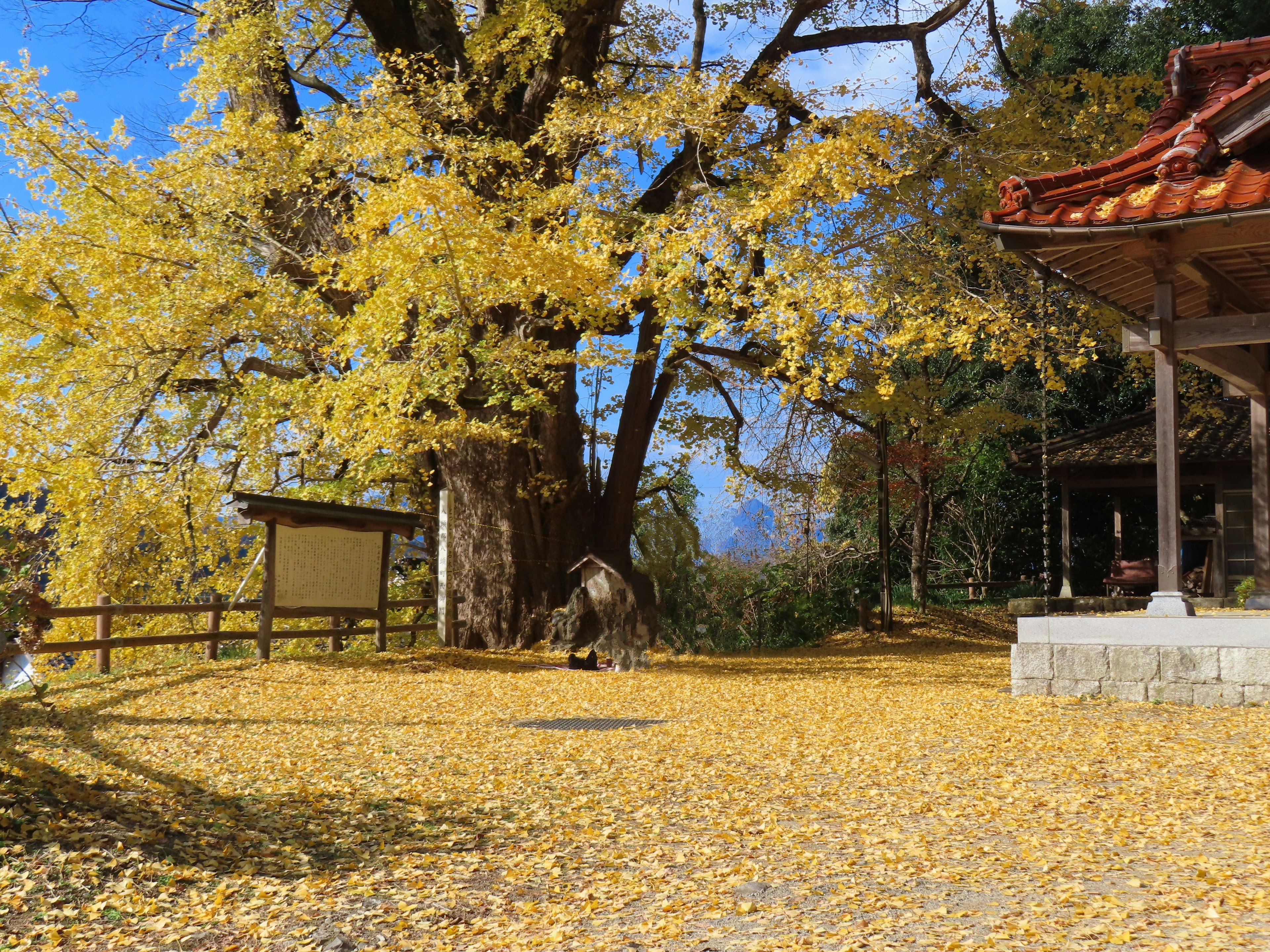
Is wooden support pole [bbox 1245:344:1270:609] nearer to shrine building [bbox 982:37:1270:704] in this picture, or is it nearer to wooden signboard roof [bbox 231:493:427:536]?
shrine building [bbox 982:37:1270:704]

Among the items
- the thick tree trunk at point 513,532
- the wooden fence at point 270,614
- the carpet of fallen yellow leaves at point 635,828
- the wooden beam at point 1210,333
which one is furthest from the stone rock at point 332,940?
the thick tree trunk at point 513,532

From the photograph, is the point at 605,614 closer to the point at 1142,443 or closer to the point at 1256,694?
the point at 1256,694

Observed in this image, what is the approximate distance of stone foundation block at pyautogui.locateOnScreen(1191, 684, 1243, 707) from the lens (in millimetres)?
7500

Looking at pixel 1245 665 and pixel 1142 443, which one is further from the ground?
pixel 1142 443

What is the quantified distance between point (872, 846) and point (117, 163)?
10.5 metres

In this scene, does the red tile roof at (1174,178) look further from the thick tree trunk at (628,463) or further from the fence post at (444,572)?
the fence post at (444,572)

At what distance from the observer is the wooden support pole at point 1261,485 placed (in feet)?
30.2

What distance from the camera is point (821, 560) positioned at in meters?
17.0

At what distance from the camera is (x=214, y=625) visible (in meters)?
11.0

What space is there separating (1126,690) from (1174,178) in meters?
3.75

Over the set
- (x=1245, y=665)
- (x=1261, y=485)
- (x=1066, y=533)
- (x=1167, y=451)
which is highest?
(x=1167, y=451)

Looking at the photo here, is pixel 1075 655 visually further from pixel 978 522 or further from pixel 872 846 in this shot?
pixel 978 522

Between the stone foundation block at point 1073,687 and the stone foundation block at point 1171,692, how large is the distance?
1.16 feet

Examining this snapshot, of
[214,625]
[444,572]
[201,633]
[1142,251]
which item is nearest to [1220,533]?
[1142,251]
